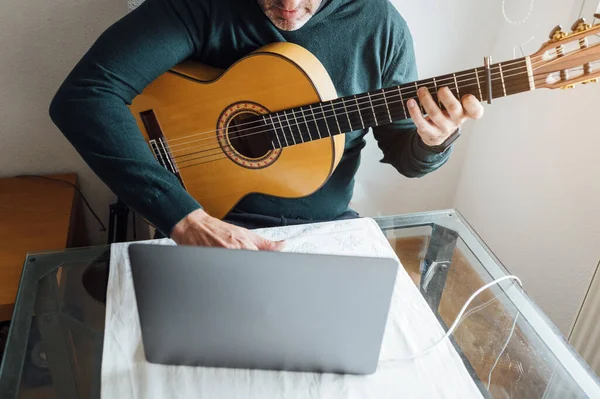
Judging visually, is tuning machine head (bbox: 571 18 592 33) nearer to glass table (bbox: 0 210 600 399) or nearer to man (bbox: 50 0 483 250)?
man (bbox: 50 0 483 250)

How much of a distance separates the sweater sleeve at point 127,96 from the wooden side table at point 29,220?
0.39m

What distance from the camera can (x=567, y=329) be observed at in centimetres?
132

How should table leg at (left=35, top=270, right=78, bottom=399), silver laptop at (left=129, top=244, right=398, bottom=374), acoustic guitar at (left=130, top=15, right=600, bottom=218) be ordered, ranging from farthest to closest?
acoustic guitar at (left=130, top=15, right=600, bottom=218)
table leg at (left=35, top=270, right=78, bottom=399)
silver laptop at (left=129, top=244, right=398, bottom=374)

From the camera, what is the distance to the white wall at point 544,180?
1.25 meters

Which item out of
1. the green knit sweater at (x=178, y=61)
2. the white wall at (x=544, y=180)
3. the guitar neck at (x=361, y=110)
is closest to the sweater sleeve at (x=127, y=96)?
the green knit sweater at (x=178, y=61)

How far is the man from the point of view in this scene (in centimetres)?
89

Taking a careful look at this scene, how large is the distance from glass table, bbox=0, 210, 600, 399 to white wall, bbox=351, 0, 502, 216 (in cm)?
66

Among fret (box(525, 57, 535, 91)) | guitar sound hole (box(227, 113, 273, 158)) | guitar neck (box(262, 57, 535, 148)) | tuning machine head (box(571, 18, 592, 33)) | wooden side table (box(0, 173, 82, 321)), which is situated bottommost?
wooden side table (box(0, 173, 82, 321))

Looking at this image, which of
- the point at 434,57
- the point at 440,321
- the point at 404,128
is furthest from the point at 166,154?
the point at 434,57

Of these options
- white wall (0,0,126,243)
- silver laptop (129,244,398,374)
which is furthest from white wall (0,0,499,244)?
silver laptop (129,244,398,374)

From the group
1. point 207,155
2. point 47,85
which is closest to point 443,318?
point 207,155

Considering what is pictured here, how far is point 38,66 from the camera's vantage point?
1.30 metres

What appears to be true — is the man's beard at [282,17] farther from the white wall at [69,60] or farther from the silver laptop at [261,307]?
the silver laptop at [261,307]

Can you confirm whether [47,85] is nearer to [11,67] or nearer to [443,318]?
[11,67]
